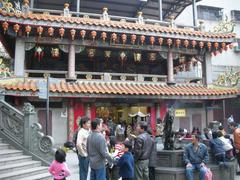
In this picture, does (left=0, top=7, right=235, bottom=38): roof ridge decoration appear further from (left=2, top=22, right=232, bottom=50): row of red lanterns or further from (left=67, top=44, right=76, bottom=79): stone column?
(left=67, top=44, right=76, bottom=79): stone column

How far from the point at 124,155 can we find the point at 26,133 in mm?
4264

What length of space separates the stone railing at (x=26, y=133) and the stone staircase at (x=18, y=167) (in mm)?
233

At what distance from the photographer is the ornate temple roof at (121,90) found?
13.7m

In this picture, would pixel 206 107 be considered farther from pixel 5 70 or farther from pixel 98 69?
pixel 5 70

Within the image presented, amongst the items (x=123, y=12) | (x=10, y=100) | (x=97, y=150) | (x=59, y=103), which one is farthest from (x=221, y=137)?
(x=123, y=12)

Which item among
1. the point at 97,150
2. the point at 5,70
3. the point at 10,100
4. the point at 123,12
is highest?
the point at 123,12

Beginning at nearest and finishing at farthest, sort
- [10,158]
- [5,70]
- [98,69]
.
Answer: [10,158] < [5,70] < [98,69]

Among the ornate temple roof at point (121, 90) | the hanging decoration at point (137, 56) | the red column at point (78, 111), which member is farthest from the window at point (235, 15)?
the red column at point (78, 111)

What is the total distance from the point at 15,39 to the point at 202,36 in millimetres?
10028

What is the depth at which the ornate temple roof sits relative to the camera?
44.9ft

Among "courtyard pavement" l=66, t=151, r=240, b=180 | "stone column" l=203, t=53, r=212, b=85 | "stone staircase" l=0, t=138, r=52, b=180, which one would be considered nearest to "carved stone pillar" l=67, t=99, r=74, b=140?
"courtyard pavement" l=66, t=151, r=240, b=180

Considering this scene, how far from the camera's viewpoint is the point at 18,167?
818 cm

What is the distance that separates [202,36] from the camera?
17172 mm

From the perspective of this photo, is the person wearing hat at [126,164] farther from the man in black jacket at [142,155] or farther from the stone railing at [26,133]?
the stone railing at [26,133]
